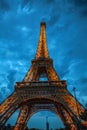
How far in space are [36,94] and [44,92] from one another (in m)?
1.41

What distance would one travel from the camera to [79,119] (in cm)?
3862

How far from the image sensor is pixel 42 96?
42.8m

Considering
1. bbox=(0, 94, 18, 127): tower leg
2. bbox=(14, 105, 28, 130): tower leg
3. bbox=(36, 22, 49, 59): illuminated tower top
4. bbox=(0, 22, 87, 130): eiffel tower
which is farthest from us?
bbox=(36, 22, 49, 59): illuminated tower top

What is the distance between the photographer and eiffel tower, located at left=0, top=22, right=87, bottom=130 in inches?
1594

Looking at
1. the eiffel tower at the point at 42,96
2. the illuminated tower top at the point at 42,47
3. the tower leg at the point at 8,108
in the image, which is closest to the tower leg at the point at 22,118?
the eiffel tower at the point at 42,96

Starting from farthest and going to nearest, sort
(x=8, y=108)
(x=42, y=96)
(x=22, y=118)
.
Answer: (x=22, y=118)
(x=42, y=96)
(x=8, y=108)

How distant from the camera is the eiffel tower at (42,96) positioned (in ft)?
133

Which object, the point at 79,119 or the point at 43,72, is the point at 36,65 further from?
the point at 79,119

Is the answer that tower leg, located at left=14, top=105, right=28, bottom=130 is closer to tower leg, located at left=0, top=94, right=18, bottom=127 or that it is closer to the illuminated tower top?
tower leg, located at left=0, top=94, right=18, bottom=127

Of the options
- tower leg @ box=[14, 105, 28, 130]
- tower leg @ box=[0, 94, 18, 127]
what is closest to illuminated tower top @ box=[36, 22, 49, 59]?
tower leg @ box=[14, 105, 28, 130]

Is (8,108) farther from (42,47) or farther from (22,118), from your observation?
(42,47)

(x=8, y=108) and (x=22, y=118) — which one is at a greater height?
(x=22, y=118)

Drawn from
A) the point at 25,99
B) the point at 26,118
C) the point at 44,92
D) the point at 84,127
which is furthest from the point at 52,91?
the point at 26,118

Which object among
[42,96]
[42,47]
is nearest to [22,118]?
[42,96]
